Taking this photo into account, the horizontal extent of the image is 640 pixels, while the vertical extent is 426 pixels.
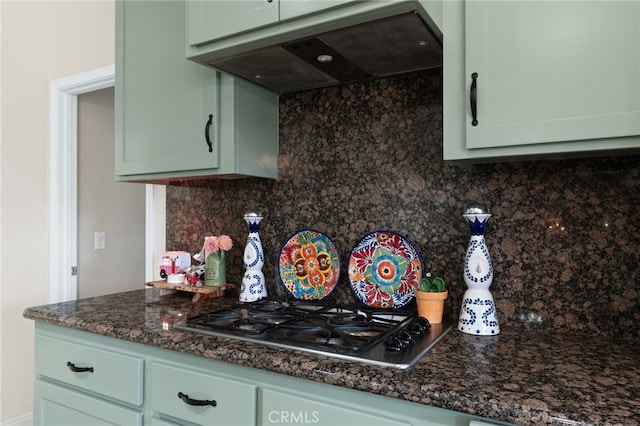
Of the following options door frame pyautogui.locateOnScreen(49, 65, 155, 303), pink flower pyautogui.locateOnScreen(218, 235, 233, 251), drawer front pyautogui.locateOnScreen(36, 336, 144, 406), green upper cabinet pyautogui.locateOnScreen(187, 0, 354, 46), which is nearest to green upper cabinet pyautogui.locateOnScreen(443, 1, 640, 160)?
green upper cabinet pyautogui.locateOnScreen(187, 0, 354, 46)

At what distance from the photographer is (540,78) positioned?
3.45 feet

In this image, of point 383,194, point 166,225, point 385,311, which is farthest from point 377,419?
point 166,225

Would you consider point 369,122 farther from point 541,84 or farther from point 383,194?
point 541,84

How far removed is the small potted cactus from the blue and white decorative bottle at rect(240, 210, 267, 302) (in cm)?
69

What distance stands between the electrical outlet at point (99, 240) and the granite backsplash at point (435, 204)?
4.10ft

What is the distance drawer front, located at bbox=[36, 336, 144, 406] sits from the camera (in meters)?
1.35

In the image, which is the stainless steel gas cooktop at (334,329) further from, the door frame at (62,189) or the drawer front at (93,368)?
the door frame at (62,189)

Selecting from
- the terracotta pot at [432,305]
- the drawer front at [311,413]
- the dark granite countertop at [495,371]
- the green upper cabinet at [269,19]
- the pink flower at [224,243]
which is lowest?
the drawer front at [311,413]

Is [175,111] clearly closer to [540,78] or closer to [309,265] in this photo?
[309,265]

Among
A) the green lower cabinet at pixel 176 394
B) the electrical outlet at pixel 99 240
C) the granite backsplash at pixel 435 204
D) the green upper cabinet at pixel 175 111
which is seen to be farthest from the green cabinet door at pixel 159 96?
the electrical outlet at pixel 99 240

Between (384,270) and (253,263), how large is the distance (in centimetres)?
55

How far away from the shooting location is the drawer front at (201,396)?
1127mm

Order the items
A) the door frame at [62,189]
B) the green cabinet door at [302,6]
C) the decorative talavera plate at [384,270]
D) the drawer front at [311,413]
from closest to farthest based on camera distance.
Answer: the drawer front at [311,413]
the green cabinet door at [302,6]
the decorative talavera plate at [384,270]
the door frame at [62,189]

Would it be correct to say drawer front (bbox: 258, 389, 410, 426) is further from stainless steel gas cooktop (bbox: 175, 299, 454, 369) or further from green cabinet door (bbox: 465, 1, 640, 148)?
green cabinet door (bbox: 465, 1, 640, 148)
